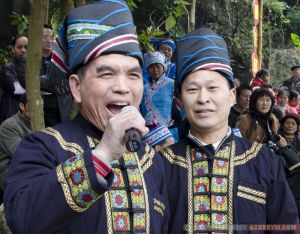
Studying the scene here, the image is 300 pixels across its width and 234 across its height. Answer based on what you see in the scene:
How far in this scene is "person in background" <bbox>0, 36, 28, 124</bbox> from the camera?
599 cm

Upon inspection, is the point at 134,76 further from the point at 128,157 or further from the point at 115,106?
the point at 128,157

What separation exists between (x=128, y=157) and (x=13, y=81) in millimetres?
4017

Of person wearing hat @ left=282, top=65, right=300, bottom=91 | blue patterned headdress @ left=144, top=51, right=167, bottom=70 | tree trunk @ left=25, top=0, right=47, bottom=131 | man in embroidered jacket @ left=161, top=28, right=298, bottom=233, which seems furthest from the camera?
person wearing hat @ left=282, top=65, right=300, bottom=91

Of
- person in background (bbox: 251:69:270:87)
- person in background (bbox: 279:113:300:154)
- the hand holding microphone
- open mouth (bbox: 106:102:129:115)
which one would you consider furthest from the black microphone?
person in background (bbox: 251:69:270:87)

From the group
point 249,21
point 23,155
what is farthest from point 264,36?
point 23,155

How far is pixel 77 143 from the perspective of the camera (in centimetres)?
220

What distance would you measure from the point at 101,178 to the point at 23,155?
0.40 m

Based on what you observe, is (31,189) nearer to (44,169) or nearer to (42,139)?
(44,169)

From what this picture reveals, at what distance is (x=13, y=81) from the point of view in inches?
236

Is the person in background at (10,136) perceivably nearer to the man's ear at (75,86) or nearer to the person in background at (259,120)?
the person in background at (259,120)

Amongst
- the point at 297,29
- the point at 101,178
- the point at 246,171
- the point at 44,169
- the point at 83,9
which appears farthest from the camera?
the point at 297,29

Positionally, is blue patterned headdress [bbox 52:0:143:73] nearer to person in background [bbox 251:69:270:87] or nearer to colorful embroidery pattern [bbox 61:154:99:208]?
colorful embroidery pattern [bbox 61:154:99:208]

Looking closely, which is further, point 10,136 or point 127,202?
point 10,136

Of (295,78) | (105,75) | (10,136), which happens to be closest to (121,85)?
(105,75)
